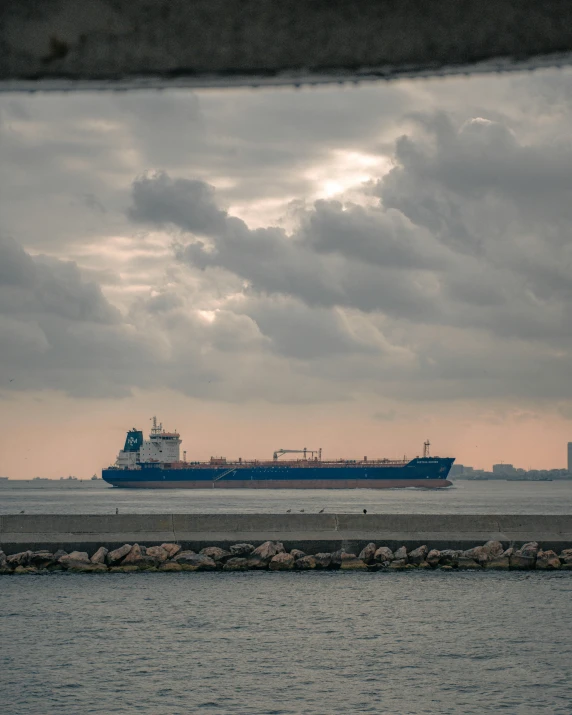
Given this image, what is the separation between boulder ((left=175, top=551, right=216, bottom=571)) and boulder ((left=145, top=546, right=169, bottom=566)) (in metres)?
0.39

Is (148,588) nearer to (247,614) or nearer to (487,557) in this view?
(247,614)

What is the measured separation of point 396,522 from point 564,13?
21.2 m

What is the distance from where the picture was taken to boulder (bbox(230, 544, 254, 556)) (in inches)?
785

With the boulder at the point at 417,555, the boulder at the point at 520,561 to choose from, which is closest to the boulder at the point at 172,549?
the boulder at the point at 417,555

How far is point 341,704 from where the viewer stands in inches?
406

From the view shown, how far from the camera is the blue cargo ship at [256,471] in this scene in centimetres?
8912

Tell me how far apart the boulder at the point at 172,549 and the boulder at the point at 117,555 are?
858 millimetres

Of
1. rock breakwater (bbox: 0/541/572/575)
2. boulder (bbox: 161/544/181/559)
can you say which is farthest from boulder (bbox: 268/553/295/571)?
boulder (bbox: 161/544/181/559)

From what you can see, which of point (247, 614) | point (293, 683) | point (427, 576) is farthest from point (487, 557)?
point (293, 683)

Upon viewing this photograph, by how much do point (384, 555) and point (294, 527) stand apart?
2893 millimetres

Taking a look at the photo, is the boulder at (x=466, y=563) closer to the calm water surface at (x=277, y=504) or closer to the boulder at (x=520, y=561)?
the boulder at (x=520, y=561)

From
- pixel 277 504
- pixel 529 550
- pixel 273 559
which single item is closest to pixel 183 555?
pixel 273 559

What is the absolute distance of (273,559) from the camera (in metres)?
19.6

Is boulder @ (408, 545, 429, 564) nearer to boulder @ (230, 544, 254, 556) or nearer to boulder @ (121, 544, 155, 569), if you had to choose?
boulder @ (230, 544, 254, 556)
